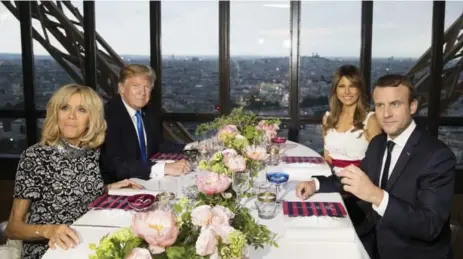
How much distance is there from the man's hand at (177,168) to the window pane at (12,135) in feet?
11.1

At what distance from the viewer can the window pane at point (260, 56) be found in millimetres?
4957

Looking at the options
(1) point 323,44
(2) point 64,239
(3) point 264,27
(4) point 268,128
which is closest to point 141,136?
(4) point 268,128

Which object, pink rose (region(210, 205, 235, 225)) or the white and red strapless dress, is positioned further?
the white and red strapless dress

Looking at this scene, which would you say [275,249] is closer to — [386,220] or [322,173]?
[386,220]

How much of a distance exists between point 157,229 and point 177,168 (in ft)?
5.45

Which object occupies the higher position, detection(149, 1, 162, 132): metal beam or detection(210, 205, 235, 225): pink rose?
detection(149, 1, 162, 132): metal beam

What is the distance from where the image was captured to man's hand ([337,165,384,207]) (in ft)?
5.57

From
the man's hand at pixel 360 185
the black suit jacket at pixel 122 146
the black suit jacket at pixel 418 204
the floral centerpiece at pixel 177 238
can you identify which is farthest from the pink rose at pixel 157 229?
the black suit jacket at pixel 122 146

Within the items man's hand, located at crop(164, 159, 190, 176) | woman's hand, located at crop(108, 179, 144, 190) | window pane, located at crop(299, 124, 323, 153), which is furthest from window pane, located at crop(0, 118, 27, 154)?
woman's hand, located at crop(108, 179, 144, 190)

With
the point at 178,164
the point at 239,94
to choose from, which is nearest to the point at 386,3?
the point at 239,94

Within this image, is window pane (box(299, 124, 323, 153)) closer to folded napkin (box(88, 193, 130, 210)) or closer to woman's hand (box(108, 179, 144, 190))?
woman's hand (box(108, 179, 144, 190))

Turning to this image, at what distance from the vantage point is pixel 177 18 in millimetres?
5043

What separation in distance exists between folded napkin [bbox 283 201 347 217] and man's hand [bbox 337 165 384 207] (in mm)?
145

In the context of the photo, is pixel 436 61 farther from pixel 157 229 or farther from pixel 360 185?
pixel 157 229
